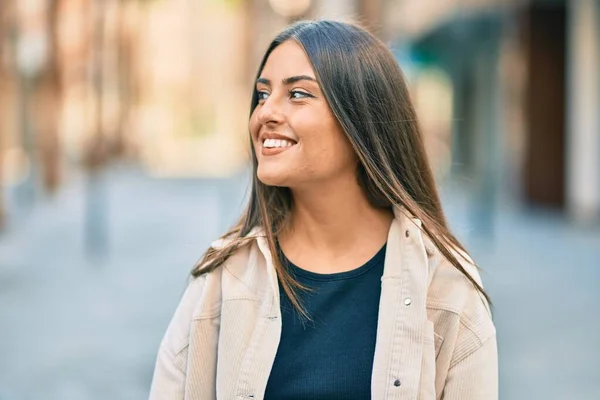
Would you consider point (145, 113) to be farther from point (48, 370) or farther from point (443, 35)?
point (48, 370)

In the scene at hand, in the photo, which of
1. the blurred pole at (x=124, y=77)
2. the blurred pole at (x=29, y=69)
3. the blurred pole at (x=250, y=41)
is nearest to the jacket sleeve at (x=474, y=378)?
the blurred pole at (x=250, y=41)

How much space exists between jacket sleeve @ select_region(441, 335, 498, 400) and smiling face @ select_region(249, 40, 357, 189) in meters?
0.57

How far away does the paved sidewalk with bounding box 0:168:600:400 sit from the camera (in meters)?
6.04

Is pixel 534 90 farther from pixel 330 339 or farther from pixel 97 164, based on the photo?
pixel 330 339

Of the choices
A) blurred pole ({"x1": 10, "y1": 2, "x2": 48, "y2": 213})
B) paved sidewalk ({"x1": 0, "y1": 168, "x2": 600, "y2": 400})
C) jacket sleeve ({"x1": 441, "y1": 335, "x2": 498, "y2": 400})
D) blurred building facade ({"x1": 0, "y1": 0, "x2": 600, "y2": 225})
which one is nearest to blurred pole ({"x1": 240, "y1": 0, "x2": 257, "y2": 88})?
blurred building facade ({"x1": 0, "y1": 0, "x2": 600, "y2": 225})

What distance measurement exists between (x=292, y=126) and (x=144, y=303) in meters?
6.84

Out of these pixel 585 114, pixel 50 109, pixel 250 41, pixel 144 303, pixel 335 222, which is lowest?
pixel 144 303

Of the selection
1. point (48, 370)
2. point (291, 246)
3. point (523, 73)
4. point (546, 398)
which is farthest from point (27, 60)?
point (291, 246)

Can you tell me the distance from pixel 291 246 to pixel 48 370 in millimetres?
4421

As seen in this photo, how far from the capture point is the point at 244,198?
274 cm

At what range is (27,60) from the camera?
87.0 feet

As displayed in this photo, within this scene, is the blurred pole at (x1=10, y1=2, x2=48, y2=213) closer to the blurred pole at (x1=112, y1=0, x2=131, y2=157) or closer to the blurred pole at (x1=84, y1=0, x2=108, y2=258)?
the blurred pole at (x1=84, y1=0, x2=108, y2=258)

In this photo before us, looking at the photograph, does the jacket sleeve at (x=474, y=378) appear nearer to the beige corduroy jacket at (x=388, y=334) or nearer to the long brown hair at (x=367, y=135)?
the beige corduroy jacket at (x=388, y=334)

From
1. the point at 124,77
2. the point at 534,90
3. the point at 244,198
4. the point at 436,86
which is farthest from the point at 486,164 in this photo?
the point at 124,77
